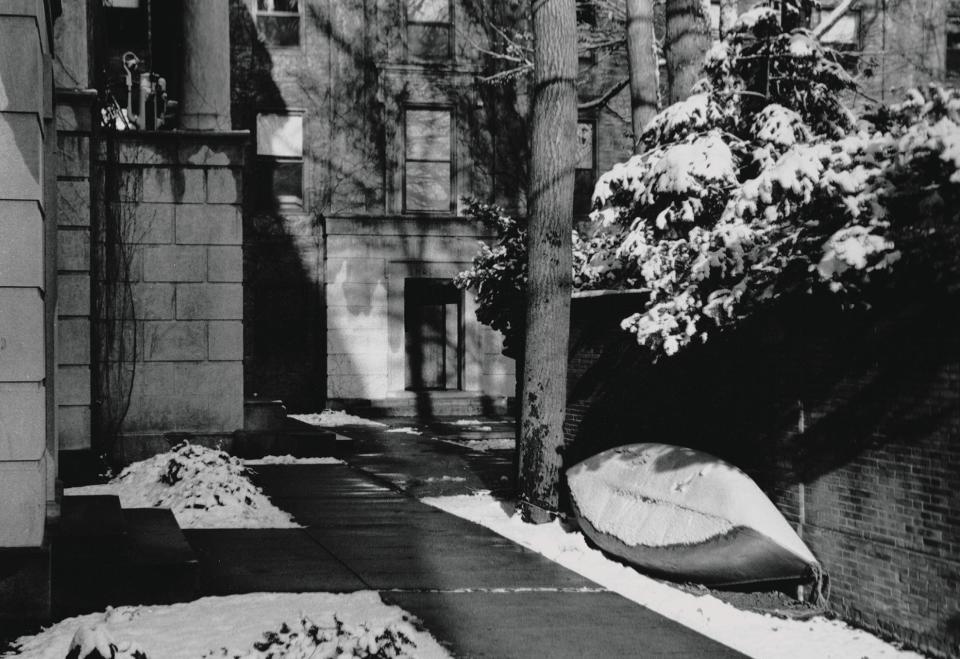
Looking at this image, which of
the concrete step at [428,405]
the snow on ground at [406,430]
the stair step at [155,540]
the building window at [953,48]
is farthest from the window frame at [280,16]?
the stair step at [155,540]

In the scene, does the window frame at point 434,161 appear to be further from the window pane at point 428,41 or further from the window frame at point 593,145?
the window frame at point 593,145

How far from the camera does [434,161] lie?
2864 cm

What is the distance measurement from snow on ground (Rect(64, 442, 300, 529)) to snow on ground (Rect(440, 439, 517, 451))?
6636mm

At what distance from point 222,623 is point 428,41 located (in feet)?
79.1

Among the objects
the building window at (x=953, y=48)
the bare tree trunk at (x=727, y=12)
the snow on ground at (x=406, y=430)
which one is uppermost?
the building window at (x=953, y=48)

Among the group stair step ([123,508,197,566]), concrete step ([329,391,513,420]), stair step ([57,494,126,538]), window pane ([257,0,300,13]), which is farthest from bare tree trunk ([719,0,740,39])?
window pane ([257,0,300,13])

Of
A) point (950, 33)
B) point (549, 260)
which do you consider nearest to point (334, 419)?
point (549, 260)

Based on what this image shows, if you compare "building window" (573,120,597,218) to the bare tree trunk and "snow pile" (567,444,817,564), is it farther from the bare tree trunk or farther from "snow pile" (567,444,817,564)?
"snow pile" (567,444,817,564)

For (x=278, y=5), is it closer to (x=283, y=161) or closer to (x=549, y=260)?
(x=283, y=161)

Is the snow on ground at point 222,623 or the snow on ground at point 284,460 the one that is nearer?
the snow on ground at point 222,623

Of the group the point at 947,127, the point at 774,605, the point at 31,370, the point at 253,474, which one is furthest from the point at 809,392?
the point at 253,474

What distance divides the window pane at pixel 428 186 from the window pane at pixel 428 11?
3868 millimetres

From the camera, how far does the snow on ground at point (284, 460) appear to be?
15.8 meters

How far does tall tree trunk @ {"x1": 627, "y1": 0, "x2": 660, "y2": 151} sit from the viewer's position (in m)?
14.1
